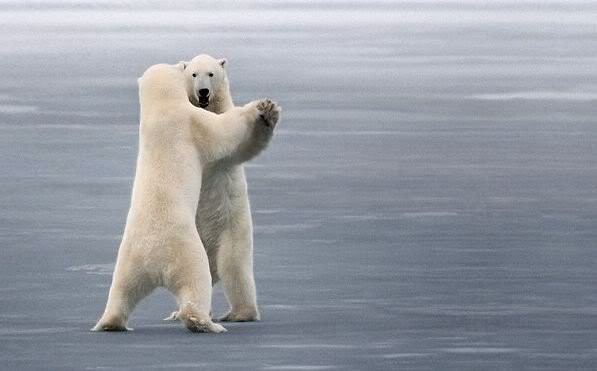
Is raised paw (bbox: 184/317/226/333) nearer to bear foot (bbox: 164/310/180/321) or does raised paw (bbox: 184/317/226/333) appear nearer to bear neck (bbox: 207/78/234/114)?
bear foot (bbox: 164/310/180/321)

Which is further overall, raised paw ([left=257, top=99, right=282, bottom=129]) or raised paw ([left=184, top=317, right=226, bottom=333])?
raised paw ([left=257, top=99, right=282, bottom=129])

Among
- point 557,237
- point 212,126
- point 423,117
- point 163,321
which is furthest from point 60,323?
point 423,117

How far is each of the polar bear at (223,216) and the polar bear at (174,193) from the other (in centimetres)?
20

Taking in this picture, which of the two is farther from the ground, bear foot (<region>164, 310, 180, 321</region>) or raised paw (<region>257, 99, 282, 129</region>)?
raised paw (<region>257, 99, 282, 129</region>)

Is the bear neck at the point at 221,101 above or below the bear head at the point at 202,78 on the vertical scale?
below

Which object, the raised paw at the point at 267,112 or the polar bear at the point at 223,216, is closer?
the raised paw at the point at 267,112

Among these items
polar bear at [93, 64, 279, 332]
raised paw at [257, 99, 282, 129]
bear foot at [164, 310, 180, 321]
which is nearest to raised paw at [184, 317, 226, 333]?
polar bear at [93, 64, 279, 332]

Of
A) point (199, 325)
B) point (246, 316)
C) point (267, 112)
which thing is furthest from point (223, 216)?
point (199, 325)

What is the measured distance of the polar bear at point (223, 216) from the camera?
1080 cm

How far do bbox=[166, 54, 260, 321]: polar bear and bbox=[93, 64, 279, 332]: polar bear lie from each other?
20 centimetres

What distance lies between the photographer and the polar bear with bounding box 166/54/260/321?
10805mm

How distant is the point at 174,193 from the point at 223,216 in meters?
0.53

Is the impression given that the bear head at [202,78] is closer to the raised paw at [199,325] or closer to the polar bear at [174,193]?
the polar bear at [174,193]

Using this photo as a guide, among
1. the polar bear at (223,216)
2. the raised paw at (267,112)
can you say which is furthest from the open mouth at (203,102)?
the raised paw at (267,112)
